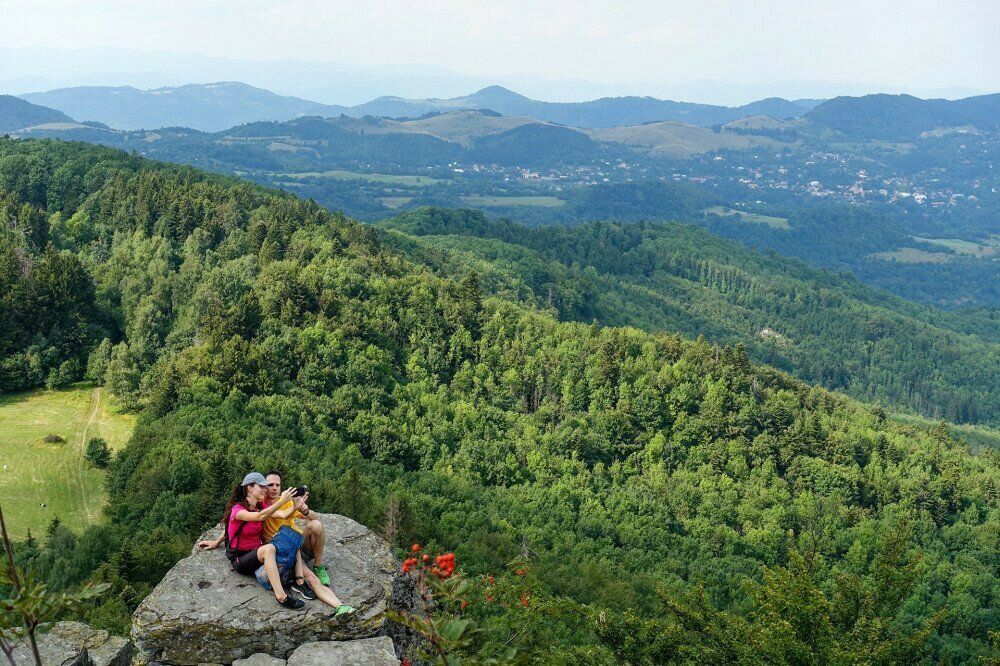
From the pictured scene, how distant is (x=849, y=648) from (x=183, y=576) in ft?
72.8

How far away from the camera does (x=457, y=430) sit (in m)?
70.6

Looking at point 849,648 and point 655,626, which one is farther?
point 655,626

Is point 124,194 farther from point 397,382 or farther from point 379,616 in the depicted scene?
point 379,616

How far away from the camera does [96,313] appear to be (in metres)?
77.7

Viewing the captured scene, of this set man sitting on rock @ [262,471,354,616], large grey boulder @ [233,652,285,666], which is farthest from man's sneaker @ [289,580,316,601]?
large grey boulder @ [233,652,285,666]

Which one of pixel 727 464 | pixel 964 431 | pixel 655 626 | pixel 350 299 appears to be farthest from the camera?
pixel 964 431

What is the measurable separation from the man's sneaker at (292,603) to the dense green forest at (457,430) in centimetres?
2241

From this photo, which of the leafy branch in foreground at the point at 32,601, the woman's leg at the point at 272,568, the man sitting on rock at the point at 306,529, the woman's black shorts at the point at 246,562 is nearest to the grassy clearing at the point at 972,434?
the man sitting on rock at the point at 306,529

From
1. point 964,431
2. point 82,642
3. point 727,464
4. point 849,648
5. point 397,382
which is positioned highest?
point 82,642

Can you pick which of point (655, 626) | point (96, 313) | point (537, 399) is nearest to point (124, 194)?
point (96, 313)

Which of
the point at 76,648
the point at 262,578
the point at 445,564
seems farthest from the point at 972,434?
the point at 76,648

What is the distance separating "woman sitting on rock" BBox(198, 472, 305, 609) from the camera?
54.3 ft

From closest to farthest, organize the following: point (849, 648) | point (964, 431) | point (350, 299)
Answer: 1. point (849, 648)
2. point (350, 299)
3. point (964, 431)

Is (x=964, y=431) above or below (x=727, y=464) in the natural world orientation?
below
